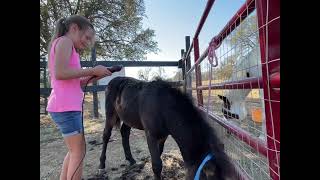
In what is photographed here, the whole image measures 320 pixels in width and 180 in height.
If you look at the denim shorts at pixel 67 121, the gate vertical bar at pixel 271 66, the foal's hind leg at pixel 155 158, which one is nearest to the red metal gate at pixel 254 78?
the gate vertical bar at pixel 271 66

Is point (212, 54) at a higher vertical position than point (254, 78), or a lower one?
higher

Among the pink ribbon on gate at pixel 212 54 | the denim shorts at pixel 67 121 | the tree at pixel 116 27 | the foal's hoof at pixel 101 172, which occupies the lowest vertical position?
the foal's hoof at pixel 101 172

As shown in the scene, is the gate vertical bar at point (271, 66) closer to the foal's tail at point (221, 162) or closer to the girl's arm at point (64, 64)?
the foal's tail at point (221, 162)

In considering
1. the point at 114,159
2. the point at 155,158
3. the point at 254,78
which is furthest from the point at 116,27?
the point at 254,78

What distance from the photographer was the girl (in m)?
1.88

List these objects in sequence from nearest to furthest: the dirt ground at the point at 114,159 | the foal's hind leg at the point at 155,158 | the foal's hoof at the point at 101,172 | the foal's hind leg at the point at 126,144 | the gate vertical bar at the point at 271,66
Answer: the gate vertical bar at the point at 271,66 → the foal's hind leg at the point at 155,158 → the dirt ground at the point at 114,159 → the foal's hoof at the point at 101,172 → the foal's hind leg at the point at 126,144

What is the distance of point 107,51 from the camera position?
11.9 metres

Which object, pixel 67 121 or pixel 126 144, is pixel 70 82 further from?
pixel 126 144

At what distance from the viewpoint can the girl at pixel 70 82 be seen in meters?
1.88

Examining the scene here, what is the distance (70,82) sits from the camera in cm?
198
